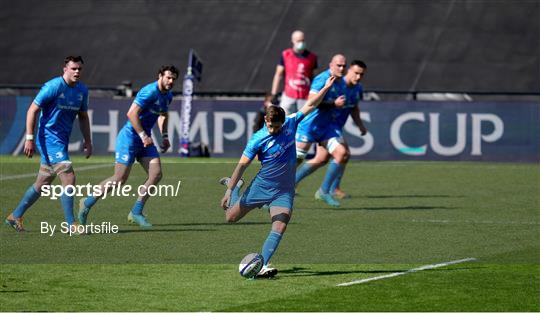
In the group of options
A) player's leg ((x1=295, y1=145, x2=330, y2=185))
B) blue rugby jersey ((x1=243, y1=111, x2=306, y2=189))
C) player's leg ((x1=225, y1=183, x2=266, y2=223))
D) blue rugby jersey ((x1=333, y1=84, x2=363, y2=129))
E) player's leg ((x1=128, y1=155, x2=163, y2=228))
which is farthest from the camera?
blue rugby jersey ((x1=333, y1=84, x2=363, y2=129))

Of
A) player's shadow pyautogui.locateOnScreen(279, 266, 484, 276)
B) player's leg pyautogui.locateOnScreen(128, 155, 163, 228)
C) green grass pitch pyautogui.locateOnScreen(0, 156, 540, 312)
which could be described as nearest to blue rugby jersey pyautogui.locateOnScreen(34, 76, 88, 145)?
green grass pitch pyautogui.locateOnScreen(0, 156, 540, 312)

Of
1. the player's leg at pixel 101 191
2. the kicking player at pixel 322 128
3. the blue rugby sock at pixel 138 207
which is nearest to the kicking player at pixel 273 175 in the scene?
the player's leg at pixel 101 191

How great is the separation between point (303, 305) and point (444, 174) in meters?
15.7

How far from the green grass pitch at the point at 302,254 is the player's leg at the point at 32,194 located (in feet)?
1.02

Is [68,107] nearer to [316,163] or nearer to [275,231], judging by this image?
[275,231]

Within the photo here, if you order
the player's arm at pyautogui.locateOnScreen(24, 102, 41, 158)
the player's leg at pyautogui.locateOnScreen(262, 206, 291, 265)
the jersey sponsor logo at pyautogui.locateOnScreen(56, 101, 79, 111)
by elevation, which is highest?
the jersey sponsor logo at pyautogui.locateOnScreen(56, 101, 79, 111)

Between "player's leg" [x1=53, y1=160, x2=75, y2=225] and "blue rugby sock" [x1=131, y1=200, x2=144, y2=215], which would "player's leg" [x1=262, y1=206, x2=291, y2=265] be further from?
"blue rugby sock" [x1=131, y1=200, x2=144, y2=215]

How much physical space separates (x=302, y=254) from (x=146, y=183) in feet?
10.9

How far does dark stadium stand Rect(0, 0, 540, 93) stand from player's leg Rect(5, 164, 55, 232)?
50.5 ft

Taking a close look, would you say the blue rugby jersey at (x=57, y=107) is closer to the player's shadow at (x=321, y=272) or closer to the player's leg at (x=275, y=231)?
the player's leg at (x=275, y=231)

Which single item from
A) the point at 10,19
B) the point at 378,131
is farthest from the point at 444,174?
the point at 10,19

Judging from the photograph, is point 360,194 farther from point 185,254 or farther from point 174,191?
point 185,254

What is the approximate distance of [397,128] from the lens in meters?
30.5

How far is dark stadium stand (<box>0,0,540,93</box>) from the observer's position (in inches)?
1307
